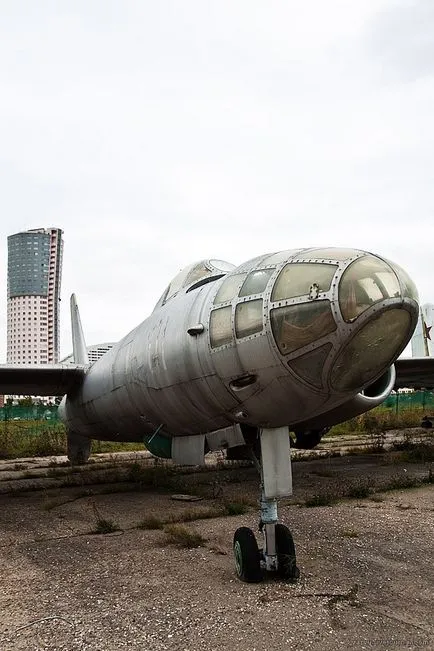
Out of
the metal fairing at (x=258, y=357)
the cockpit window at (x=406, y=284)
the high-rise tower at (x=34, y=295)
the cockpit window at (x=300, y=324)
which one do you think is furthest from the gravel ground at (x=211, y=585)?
the high-rise tower at (x=34, y=295)

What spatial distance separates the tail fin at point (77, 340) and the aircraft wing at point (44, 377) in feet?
9.72

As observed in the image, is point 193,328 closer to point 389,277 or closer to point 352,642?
point 389,277

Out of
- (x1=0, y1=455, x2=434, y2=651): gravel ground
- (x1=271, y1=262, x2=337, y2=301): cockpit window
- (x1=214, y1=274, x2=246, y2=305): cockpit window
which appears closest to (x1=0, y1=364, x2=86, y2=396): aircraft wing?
(x1=0, y1=455, x2=434, y2=651): gravel ground

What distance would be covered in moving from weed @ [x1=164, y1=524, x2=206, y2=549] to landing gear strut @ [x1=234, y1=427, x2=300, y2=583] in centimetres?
122

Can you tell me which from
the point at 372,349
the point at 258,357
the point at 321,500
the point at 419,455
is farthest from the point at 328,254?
the point at 419,455

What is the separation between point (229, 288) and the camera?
18.9ft

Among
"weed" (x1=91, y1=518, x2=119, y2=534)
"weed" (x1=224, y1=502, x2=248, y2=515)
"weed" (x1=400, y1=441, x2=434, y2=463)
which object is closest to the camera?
"weed" (x1=91, y1=518, x2=119, y2=534)

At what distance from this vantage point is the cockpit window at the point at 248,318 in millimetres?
5066

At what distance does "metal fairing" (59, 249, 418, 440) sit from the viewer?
4586mm

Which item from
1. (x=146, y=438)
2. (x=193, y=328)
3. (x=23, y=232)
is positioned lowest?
(x=146, y=438)

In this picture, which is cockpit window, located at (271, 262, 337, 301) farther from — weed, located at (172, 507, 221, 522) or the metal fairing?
weed, located at (172, 507, 221, 522)

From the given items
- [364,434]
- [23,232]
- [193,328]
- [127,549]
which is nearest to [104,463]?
[127,549]

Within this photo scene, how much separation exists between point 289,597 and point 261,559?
629mm

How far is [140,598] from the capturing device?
184 inches
